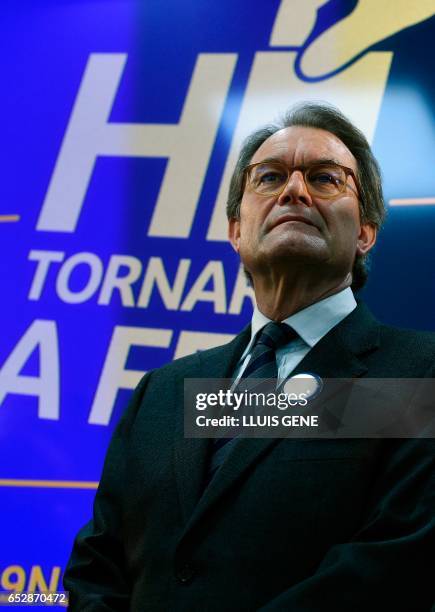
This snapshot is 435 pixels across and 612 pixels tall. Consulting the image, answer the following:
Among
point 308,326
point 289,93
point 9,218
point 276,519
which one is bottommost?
point 276,519

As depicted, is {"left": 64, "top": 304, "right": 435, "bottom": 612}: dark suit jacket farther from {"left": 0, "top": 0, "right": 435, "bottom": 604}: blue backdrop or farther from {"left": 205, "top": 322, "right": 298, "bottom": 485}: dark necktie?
{"left": 0, "top": 0, "right": 435, "bottom": 604}: blue backdrop

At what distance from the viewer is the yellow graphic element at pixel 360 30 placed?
230 centimetres

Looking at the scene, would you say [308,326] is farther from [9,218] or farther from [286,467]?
[9,218]

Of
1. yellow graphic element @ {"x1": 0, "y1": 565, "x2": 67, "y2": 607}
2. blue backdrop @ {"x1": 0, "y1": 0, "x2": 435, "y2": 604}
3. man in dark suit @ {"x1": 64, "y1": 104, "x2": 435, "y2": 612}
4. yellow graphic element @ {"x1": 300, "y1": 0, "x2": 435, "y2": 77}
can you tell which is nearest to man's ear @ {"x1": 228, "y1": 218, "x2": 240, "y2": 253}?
man in dark suit @ {"x1": 64, "y1": 104, "x2": 435, "y2": 612}

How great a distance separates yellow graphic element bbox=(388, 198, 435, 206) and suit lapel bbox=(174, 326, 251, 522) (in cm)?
72

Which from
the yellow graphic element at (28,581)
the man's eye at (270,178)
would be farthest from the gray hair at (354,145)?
the yellow graphic element at (28,581)

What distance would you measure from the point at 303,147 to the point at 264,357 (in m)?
0.49

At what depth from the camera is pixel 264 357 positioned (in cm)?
166

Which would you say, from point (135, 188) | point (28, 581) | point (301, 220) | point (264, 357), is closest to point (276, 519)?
point (264, 357)

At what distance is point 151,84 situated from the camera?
95.7 inches

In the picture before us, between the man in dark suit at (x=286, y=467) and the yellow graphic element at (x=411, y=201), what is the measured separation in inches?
11.6

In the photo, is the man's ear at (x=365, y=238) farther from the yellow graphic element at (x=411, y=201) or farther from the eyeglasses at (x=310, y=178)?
the yellow graphic element at (x=411, y=201)

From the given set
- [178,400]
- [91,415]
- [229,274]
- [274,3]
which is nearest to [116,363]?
[91,415]

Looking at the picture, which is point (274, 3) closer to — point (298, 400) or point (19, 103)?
point (19, 103)
